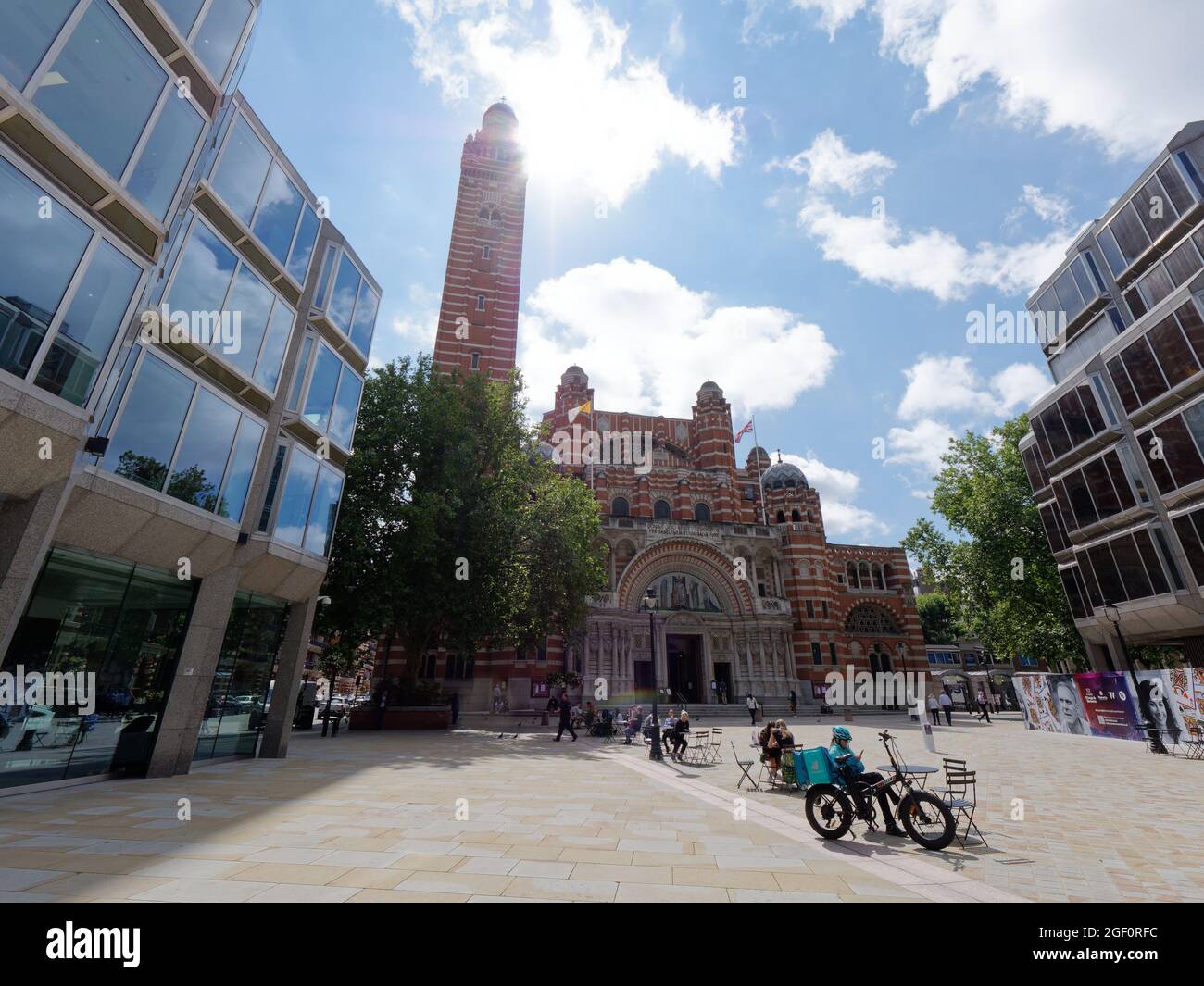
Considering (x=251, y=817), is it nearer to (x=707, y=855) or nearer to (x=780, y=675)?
(x=707, y=855)

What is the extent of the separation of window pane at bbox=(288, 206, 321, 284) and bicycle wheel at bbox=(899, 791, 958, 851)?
16616 millimetres

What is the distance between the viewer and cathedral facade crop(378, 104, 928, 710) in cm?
3469

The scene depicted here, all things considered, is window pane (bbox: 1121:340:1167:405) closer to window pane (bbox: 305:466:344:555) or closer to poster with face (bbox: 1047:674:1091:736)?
poster with face (bbox: 1047:674:1091:736)

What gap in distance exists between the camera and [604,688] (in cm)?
3266

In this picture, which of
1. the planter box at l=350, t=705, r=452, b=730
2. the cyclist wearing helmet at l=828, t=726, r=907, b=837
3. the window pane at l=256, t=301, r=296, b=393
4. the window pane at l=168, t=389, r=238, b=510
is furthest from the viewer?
the planter box at l=350, t=705, r=452, b=730

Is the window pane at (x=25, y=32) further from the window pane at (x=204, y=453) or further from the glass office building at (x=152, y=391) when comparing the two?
the window pane at (x=204, y=453)

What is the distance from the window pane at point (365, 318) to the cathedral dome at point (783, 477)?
121 feet

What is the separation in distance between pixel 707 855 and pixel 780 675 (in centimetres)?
3489

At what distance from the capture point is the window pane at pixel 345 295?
15.2m

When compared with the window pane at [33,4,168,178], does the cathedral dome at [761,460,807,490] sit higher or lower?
higher

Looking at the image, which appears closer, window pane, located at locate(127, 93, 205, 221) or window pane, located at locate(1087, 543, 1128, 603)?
window pane, located at locate(127, 93, 205, 221)

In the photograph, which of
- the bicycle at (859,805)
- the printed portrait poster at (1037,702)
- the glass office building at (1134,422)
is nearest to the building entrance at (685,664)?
the printed portrait poster at (1037,702)

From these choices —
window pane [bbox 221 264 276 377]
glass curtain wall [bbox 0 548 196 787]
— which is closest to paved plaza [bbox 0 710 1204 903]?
glass curtain wall [bbox 0 548 196 787]
